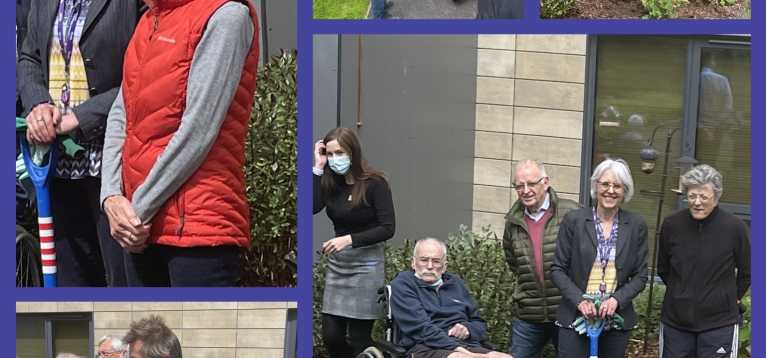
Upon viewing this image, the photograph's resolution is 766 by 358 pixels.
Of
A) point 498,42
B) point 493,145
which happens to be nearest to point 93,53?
point 498,42

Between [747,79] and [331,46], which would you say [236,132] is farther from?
[747,79]

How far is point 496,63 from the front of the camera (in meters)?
5.39

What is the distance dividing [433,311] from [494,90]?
36.8 inches

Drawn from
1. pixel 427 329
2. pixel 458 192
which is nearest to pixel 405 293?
pixel 427 329

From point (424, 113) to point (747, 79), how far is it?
1309mm

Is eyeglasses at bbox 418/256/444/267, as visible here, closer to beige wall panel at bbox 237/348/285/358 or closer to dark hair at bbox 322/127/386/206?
dark hair at bbox 322/127/386/206

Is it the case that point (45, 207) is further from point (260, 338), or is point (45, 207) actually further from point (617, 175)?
point (617, 175)

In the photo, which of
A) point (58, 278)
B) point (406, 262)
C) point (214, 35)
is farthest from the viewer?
point (406, 262)

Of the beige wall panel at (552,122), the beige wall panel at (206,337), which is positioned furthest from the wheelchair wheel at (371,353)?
the beige wall panel at (552,122)

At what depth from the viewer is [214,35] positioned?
4320 mm

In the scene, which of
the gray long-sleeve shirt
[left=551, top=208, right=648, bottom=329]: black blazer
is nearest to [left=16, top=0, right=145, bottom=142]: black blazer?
the gray long-sleeve shirt

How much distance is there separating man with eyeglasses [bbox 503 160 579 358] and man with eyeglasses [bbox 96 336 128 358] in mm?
1540

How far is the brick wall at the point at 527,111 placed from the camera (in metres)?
5.36

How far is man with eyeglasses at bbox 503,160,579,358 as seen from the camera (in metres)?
5.27
